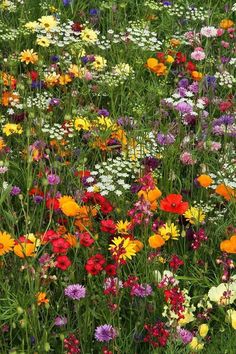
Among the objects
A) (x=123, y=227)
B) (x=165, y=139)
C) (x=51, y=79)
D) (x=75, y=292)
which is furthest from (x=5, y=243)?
(x=51, y=79)

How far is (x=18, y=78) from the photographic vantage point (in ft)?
12.2

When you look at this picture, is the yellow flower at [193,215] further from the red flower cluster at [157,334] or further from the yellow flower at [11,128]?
the yellow flower at [11,128]

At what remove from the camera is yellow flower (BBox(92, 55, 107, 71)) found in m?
3.70

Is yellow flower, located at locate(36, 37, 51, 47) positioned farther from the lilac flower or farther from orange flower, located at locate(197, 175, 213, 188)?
orange flower, located at locate(197, 175, 213, 188)

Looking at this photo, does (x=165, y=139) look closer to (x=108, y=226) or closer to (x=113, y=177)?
(x=113, y=177)

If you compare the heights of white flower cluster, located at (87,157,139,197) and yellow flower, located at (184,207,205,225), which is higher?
white flower cluster, located at (87,157,139,197)

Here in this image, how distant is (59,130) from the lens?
3.34 m

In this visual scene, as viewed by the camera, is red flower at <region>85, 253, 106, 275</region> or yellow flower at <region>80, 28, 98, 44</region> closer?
red flower at <region>85, 253, 106, 275</region>

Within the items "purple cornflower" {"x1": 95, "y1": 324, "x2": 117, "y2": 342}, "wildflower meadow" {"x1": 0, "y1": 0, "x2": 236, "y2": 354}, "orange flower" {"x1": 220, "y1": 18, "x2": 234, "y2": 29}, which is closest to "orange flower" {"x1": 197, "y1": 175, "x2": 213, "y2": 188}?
"wildflower meadow" {"x1": 0, "y1": 0, "x2": 236, "y2": 354}

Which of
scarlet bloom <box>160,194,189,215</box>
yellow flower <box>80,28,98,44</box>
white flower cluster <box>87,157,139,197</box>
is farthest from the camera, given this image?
yellow flower <box>80,28,98,44</box>

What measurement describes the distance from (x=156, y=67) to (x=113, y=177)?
0.87 m

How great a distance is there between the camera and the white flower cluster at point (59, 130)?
10.2 ft

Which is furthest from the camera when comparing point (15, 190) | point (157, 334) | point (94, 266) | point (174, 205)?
point (15, 190)

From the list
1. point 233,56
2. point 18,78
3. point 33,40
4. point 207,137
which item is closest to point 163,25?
point 233,56
